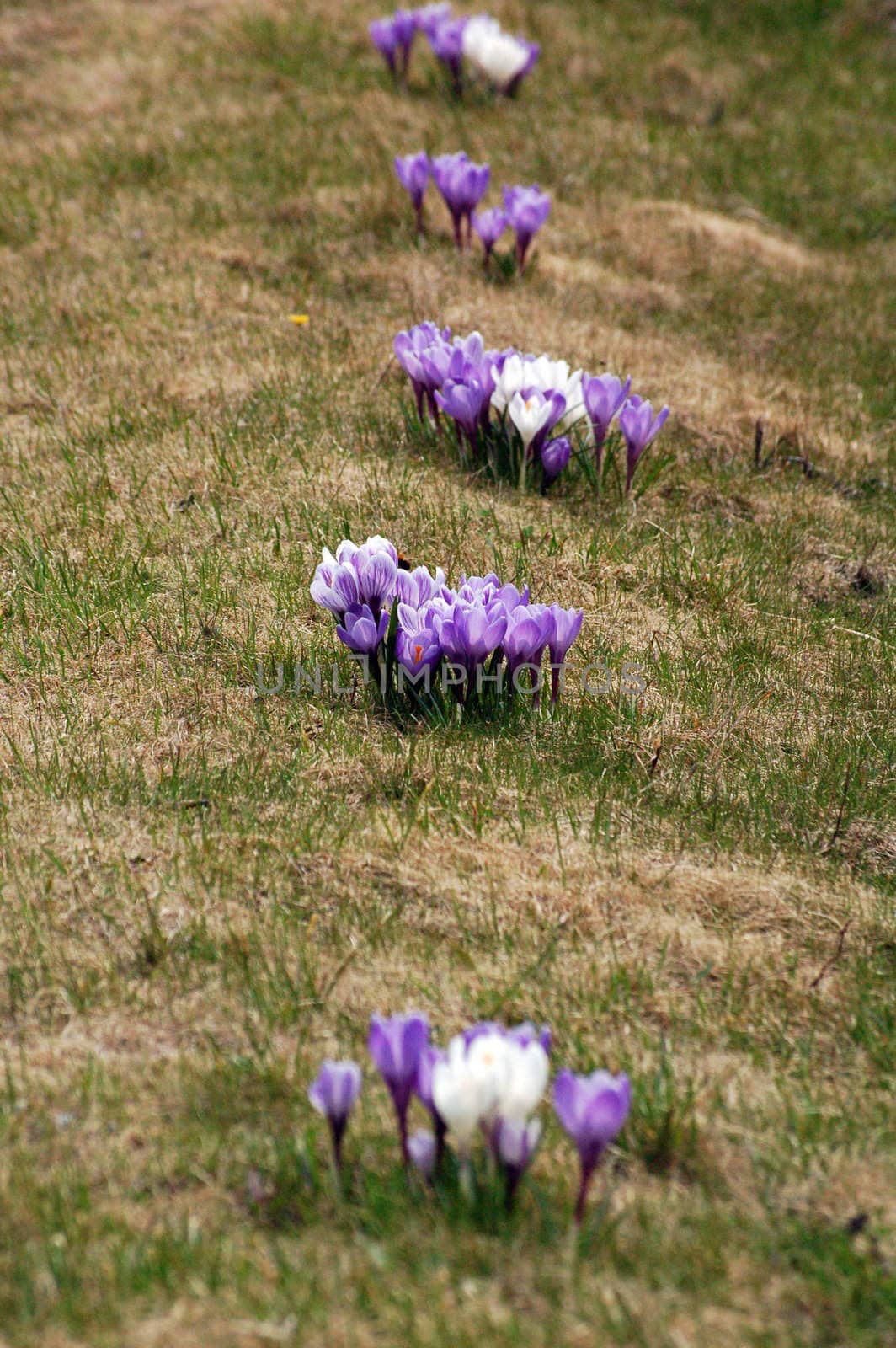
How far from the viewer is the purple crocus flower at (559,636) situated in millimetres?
3596

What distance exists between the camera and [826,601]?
4469 mm

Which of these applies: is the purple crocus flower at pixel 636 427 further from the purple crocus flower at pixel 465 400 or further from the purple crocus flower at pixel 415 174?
the purple crocus flower at pixel 415 174

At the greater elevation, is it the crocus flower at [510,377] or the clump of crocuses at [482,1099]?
the crocus flower at [510,377]

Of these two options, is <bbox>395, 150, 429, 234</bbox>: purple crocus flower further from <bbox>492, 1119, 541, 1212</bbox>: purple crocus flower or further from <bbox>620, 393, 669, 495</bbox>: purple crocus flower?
<bbox>492, 1119, 541, 1212</bbox>: purple crocus flower

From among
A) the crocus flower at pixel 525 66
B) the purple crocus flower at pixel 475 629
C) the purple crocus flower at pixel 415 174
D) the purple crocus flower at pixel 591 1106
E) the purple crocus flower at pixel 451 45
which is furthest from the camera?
the crocus flower at pixel 525 66

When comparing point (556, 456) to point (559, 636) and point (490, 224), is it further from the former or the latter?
point (490, 224)

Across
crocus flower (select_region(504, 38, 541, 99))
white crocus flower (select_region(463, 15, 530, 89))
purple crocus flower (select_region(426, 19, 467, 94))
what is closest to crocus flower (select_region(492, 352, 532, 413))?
purple crocus flower (select_region(426, 19, 467, 94))

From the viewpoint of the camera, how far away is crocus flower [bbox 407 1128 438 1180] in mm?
2332

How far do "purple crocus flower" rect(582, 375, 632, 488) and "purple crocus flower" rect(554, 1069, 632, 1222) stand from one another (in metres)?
2.81

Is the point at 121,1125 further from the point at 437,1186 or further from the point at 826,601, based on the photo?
the point at 826,601

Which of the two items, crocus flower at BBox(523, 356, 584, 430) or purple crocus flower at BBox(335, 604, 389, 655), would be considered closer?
purple crocus flower at BBox(335, 604, 389, 655)

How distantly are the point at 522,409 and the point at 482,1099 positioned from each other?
8.99ft

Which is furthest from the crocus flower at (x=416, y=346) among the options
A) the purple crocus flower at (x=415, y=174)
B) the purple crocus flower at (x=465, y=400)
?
the purple crocus flower at (x=415, y=174)

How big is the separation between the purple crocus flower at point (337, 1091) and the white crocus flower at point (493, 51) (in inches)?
276
